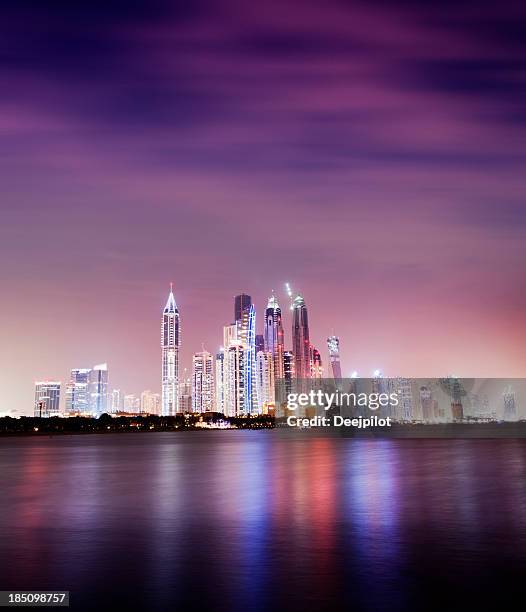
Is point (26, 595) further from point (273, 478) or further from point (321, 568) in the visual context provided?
point (273, 478)

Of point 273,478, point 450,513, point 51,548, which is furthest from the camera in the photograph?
point 273,478

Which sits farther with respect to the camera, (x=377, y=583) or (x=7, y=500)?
(x=7, y=500)

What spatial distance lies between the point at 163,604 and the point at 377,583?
3994mm

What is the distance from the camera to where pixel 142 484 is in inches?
1484

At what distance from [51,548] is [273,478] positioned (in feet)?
80.4

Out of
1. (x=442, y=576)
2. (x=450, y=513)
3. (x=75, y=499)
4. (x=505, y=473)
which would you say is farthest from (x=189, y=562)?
(x=505, y=473)

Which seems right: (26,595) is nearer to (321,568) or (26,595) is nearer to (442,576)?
(321,568)

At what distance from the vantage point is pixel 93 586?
43.3 ft

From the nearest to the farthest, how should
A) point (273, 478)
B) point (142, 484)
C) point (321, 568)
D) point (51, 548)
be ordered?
point (321, 568) → point (51, 548) → point (142, 484) → point (273, 478)

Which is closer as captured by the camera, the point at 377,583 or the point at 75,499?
the point at 377,583

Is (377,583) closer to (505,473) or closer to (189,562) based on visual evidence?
(189,562)

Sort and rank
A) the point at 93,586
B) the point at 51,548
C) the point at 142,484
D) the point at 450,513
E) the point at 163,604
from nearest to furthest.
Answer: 1. the point at 163,604
2. the point at 93,586
3. the point at 51,548
4. the point at 450,513
5. the point at 142,484

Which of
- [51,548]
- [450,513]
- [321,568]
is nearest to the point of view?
[321,568]

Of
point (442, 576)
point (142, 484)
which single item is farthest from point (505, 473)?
point (442, 576)
